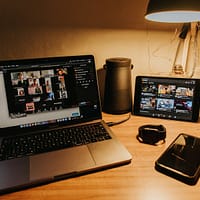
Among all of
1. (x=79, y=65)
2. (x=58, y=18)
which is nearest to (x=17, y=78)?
(x=79, y=65)

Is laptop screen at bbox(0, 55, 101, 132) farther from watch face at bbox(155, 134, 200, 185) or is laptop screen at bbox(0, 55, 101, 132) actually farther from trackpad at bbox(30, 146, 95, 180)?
watch face at bbox(155, 134, 200, 185)

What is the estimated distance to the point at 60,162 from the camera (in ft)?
2.30

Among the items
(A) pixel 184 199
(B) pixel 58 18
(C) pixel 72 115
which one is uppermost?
(B) pixel 58 18

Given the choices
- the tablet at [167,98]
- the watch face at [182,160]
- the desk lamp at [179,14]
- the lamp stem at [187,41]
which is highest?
the desk lamp at [179,14]

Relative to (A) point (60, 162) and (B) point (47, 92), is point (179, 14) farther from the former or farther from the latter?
(A) point (60, 162)

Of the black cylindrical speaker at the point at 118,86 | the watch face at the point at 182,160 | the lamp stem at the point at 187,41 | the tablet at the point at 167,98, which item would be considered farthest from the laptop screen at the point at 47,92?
the lamp stem at the point at 187,41

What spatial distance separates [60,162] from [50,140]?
0.13 m

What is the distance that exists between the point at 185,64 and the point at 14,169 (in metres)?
0.94

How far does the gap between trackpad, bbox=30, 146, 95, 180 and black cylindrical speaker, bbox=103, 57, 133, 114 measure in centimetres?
35

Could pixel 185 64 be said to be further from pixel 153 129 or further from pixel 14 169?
pixel 14 169

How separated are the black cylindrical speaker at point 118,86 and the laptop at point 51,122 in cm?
13

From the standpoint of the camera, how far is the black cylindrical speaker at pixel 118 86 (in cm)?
104

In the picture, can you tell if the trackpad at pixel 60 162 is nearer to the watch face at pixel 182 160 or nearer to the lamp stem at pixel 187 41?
the watch face at pixel 182 160

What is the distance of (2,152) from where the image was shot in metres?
0.75
